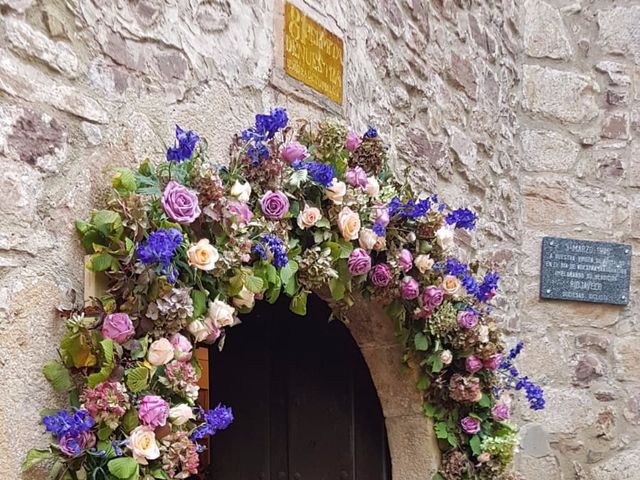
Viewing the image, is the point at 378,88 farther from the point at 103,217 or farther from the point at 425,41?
the point at 103,217

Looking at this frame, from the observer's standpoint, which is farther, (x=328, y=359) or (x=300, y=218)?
(x=328, y=359)

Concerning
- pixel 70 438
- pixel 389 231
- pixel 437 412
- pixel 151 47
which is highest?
pixel 151 47

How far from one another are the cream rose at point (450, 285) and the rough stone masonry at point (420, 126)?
43 cm

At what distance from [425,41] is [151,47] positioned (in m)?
1.33

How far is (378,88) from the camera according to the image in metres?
2.54

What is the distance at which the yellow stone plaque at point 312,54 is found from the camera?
6.98 feet

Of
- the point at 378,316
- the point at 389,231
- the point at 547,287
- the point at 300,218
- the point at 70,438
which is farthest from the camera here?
the point at 547,287

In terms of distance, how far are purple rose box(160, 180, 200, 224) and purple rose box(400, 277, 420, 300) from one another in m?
0.78

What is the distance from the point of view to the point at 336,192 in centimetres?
193

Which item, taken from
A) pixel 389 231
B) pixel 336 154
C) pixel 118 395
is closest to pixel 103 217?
pixel 118 395

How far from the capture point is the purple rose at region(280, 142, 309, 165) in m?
1.86

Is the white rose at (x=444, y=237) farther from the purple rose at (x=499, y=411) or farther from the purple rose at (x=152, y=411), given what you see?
the purple rose at (x=152, y=411)

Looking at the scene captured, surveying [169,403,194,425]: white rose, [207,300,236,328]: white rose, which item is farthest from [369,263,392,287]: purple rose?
[169,403,194,425]: white rose

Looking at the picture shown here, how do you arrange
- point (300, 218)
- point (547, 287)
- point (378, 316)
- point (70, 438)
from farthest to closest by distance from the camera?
point (547, 287) < point (378, 316) < point (300, 218) < point (70, 438)
